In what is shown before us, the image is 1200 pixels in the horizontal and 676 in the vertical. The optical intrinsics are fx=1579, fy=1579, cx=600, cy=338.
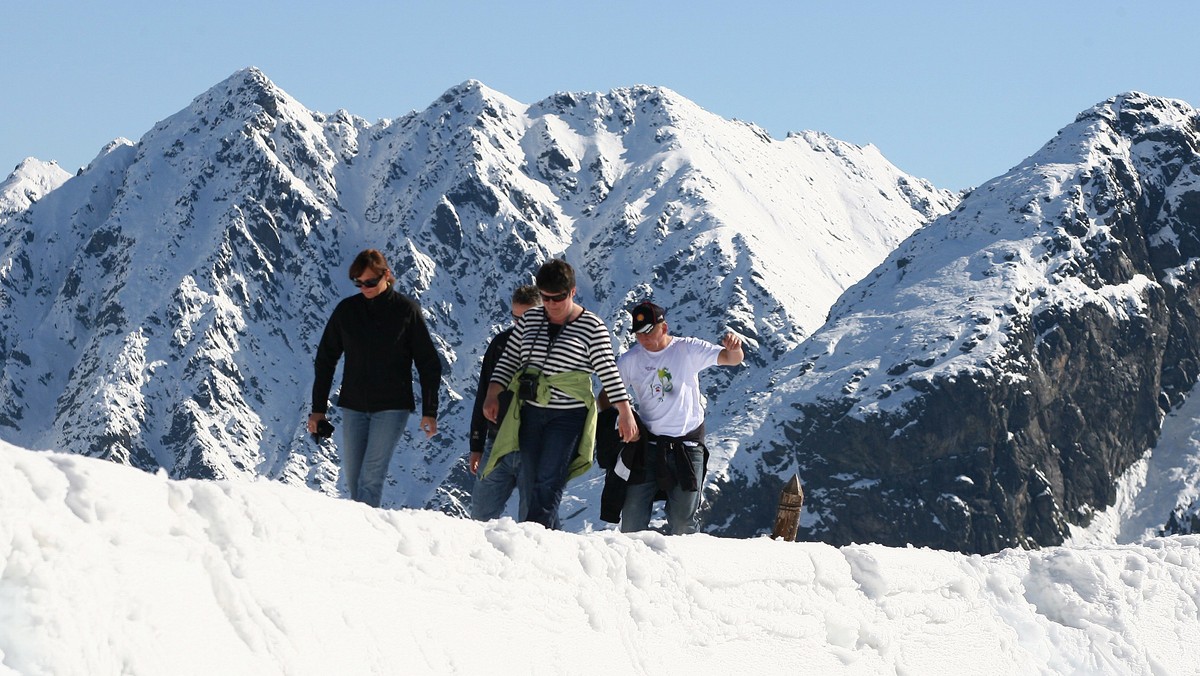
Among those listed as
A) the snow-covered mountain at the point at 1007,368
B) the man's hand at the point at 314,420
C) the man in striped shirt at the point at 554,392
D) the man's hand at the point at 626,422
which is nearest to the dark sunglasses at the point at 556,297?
the man in striped shirt at the point at 554,392

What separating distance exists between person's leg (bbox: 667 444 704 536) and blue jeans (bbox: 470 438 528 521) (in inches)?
47.0

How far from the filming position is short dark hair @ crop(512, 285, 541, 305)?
11.0 m

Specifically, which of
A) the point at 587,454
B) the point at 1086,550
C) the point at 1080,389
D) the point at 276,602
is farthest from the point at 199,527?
the point at 1080,389

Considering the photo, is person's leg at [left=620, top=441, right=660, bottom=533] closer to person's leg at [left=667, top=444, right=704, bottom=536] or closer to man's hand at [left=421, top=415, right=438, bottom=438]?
person's leg at [left=667, top=444, right=704, bottom=536]

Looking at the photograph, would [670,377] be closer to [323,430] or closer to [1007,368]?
[323,430]

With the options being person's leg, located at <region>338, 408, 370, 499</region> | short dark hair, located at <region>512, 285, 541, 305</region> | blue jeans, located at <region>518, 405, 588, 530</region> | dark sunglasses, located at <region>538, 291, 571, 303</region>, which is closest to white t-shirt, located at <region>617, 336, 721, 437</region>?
short dark hair, located at <region>512, 285, 541, 305</region>

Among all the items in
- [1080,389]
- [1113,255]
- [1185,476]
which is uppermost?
[1113,255]

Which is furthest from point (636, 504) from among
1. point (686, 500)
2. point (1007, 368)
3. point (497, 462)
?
point (1007, 368)

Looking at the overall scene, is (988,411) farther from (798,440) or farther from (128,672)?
(128,672)

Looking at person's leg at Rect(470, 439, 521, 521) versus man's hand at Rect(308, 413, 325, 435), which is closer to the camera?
person's leg at Rect(470, 439, 521, 521)

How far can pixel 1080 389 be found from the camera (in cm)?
17688

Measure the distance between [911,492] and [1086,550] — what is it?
530 ft

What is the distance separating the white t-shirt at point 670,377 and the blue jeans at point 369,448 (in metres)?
1.71

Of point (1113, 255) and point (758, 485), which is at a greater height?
point (1113, 255)
